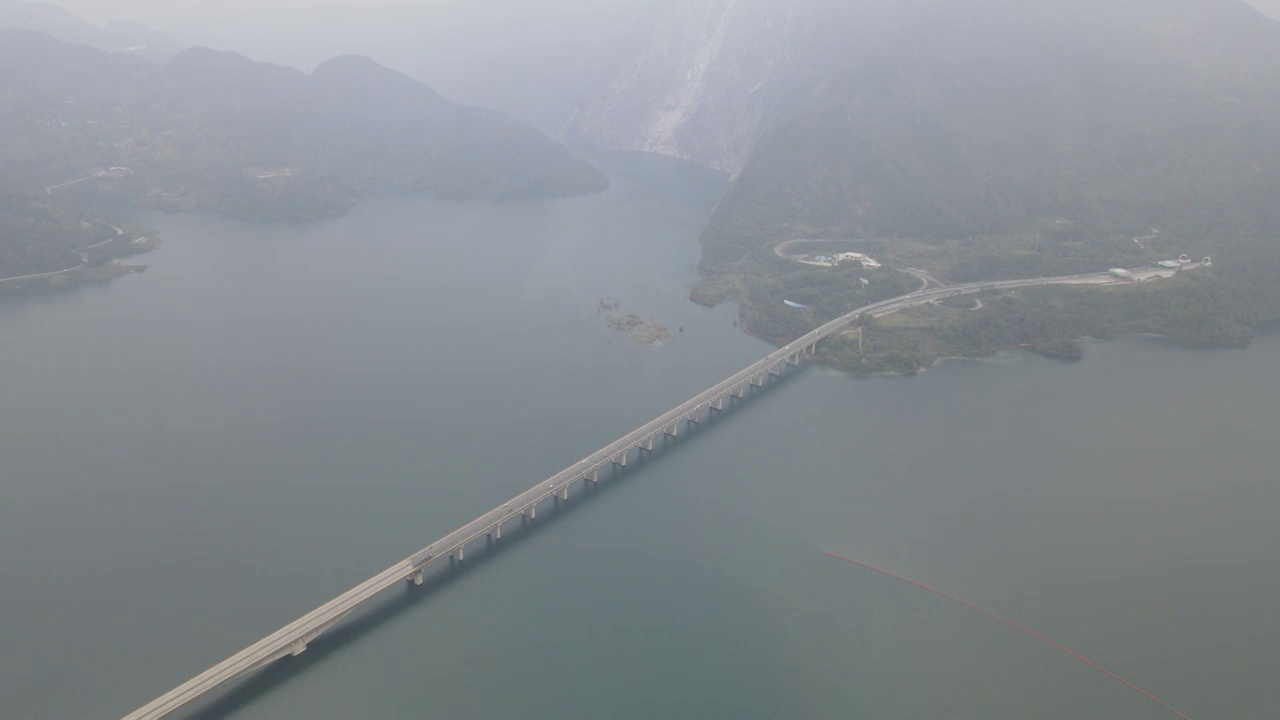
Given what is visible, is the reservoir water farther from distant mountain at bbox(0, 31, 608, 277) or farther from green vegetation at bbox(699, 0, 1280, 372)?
distant mountain at bbox(0, 31, 608, 277)

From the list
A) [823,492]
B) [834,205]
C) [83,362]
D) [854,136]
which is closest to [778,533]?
[823,492]

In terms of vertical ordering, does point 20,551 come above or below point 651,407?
below

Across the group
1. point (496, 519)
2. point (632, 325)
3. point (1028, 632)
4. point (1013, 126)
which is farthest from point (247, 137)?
point (1028, 632)

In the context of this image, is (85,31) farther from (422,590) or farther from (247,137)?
(422,590)

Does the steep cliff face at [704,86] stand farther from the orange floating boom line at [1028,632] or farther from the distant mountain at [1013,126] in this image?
the orange floating boom line at [1028,632]

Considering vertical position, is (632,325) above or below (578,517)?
above

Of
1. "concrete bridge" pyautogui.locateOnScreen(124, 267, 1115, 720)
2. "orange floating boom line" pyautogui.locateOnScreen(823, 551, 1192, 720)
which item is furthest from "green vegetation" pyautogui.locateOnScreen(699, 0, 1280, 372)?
"orange floating boom line" pyautogui.locateOnScreen(823, 551, 1192, 720)

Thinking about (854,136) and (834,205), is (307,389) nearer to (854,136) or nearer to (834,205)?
(834,205)
